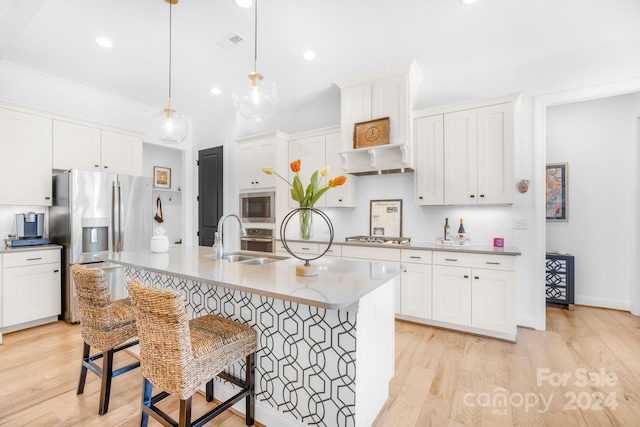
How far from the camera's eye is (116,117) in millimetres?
4375

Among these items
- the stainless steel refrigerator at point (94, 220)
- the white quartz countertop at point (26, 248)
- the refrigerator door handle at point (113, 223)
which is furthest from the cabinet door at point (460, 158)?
the white quartz countertop at point (26, 248)

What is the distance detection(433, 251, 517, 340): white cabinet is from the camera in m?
2.86

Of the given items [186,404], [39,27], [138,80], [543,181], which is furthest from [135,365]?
[543,181]

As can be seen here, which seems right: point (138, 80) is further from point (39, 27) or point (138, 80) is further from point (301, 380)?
point (301, 380)

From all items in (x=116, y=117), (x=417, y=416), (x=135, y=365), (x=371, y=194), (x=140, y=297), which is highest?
(x=116, y=117)

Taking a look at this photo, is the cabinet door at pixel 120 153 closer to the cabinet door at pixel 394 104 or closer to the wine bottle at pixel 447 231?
the cabinet door at pixel 394 104

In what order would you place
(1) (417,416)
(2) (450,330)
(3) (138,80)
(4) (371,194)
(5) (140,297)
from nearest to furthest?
(5) (140,297)
(1) (417,416)
(2) (450,330)
(3) (138,80)
(4) (371,194)

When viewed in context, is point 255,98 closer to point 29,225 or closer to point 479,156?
point 479,156

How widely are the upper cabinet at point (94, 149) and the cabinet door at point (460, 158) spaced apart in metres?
4.16

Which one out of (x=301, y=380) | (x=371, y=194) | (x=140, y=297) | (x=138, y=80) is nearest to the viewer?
(x=140, y=297)

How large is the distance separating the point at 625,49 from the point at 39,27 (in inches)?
216

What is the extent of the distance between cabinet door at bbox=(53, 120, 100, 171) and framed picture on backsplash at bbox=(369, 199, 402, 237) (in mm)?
3664

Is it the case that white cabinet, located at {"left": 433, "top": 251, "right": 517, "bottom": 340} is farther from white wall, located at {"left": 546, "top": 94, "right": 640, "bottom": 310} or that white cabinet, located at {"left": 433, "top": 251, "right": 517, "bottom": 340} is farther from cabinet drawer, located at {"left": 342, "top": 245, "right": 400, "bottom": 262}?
white wall, located at {"left": 546, "top": 94, "right": 640, "bottom": 310}

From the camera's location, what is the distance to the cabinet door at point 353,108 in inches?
143
